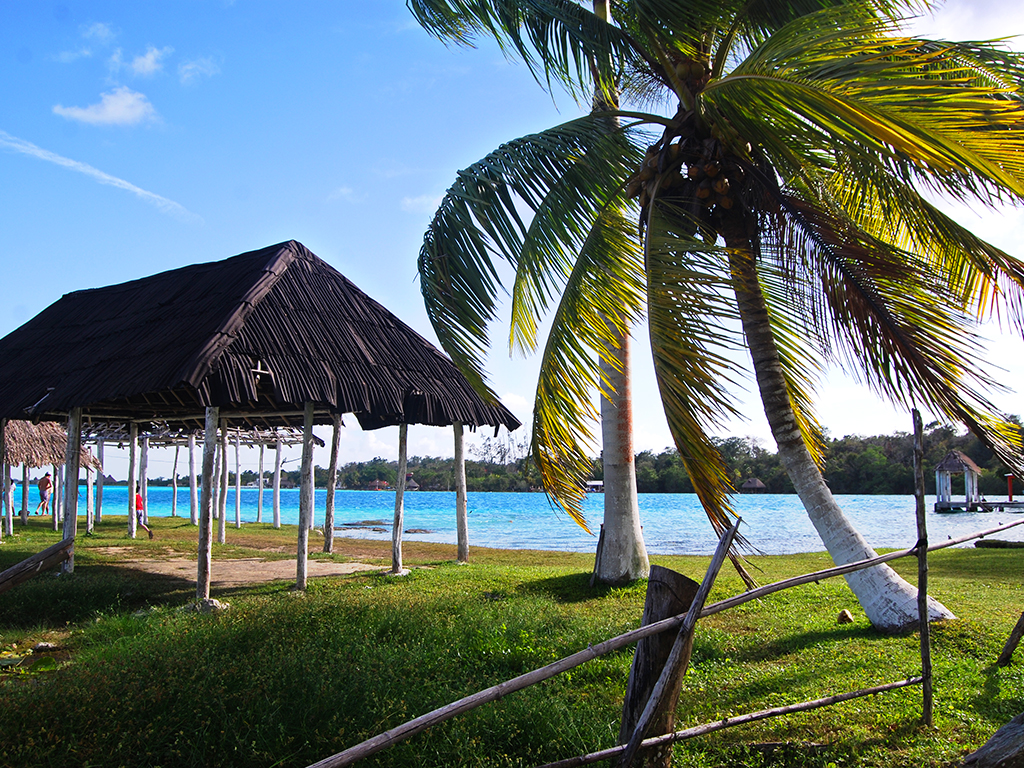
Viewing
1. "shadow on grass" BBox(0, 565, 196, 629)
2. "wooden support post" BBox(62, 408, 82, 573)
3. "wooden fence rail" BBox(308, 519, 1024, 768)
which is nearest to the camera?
"wooden fence rail" BBox(308, 519, 1024, 768)

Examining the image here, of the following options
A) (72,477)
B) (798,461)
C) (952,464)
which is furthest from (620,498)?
(952,464)

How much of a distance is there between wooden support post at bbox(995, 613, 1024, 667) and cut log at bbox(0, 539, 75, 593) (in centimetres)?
665

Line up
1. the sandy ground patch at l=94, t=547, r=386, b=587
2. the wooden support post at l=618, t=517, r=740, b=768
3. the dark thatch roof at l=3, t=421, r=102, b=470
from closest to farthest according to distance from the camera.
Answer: the wooden support post at l=618, t=517, r=740, b=768 < the sandy ground patch at l=94, t=547, r=386, b=587 < the dark thatch roof at l=3, t=421, r=102, b=470

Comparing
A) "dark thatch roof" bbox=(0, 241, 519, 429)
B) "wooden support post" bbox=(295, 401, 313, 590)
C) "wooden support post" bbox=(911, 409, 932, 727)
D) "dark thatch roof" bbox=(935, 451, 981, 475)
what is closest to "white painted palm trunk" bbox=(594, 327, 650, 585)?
"dark thatch roof" bbox=(0, 241, 519, 429)

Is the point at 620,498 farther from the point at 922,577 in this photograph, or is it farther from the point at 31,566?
the point at 31,566

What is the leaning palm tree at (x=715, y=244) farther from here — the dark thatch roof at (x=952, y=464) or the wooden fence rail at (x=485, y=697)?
the dark thatch roof at (x=952, y=464)

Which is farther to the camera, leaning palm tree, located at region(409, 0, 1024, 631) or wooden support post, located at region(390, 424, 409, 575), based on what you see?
wooden support post, located at region(390, 424, 409, 575)

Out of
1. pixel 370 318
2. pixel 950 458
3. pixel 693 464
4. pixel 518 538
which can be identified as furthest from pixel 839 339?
pixel 950 458

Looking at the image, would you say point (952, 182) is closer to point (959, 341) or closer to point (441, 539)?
point (959, 341)

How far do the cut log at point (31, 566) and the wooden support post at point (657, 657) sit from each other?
401cm

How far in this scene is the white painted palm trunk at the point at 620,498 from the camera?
30.1ft

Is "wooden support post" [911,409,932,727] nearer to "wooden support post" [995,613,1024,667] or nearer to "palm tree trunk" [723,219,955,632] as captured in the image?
"wooden support post" [995,613,1024,667]

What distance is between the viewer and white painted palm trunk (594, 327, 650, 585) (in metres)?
9.19

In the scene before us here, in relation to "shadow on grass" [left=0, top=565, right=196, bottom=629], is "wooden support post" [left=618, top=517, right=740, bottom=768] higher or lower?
higher
